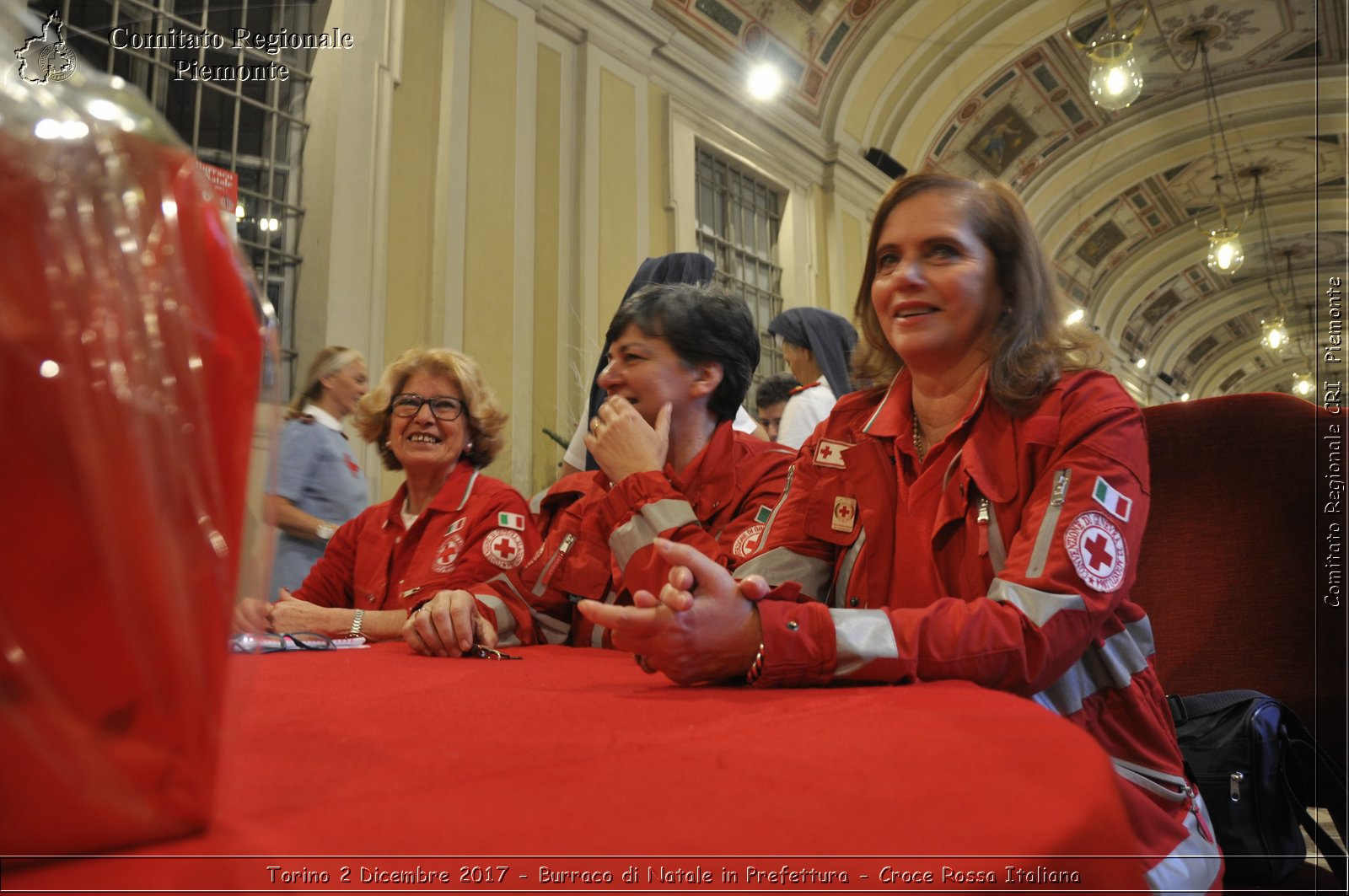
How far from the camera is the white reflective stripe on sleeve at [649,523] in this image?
1613 millimetres

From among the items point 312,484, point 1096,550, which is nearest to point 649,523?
point 1096,550

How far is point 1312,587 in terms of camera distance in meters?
1.73

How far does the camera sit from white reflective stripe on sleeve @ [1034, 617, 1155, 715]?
117 centimetres

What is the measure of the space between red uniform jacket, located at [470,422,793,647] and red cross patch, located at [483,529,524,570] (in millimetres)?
38

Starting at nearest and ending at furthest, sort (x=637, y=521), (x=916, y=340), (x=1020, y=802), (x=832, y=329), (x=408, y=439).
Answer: (x=1020, y=802)
(x=916, y=340)
(x=637, y=521)
(x=408, y=439)
(x=832, y=329)

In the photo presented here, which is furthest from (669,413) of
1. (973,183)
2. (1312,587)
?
(1312,587)

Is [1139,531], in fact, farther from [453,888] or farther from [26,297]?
[26,297]

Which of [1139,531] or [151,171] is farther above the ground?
[151,171]

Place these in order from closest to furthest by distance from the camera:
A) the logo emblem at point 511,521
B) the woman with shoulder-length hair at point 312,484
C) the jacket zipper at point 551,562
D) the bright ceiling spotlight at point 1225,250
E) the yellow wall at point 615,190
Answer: the jacket zipper at point 551,562 < the logo emblem at point 511,521 < the woman with shoulder-length hair at point 312,484 < the yellow wall at point 615,190 < the bright ceiling spotlight at point 1225,250

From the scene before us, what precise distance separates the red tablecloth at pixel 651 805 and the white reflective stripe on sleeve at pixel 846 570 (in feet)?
2.29

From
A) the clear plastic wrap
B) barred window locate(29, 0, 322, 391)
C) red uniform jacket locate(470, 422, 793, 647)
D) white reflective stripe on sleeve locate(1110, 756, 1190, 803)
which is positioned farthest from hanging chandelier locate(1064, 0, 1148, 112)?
the clear plastic wrap

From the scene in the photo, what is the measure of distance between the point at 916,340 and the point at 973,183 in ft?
1.05

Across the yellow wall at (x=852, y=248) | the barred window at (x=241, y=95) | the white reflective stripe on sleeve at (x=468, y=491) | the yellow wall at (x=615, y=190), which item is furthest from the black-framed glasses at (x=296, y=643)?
the yellow wall at (x=852, y=248)

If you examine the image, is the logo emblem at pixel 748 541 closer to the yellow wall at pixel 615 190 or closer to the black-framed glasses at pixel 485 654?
the black-framed glasses at pixel 485 654
